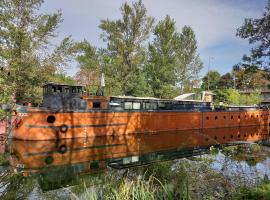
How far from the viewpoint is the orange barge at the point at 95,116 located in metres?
19.5

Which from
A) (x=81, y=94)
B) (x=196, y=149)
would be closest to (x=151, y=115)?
(x=81, y=94)

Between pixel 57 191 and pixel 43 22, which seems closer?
pixel 57 191

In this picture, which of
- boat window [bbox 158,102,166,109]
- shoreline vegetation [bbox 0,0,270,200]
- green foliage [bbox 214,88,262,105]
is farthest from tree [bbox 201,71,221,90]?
boat window [bbox 158,102,166,109]

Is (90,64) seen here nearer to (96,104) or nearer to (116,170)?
(96,104)

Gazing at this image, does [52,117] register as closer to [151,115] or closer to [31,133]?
[31,133]

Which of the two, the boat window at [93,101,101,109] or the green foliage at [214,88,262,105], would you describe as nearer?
the boat window at [93,101,101,109]

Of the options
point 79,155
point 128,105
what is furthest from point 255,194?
point 128,105

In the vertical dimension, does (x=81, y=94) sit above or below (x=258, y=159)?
above

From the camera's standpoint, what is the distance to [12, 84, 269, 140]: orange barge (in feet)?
63.9

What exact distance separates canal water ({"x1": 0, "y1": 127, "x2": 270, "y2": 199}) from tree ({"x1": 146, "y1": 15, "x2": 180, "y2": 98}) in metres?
22.0

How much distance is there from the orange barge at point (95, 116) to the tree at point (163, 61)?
11085 millimetres

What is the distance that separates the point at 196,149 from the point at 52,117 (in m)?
10.9

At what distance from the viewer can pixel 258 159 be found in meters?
12.5

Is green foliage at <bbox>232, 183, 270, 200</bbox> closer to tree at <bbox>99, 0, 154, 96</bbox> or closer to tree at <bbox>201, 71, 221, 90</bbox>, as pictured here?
tree at <bbox>99, 0, 154, 96</bbox>
